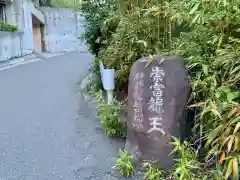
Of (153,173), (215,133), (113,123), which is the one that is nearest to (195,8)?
(215,133)

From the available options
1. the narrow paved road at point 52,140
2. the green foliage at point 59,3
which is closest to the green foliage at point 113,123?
the narrow paved road at point 52,140

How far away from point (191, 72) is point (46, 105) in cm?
377

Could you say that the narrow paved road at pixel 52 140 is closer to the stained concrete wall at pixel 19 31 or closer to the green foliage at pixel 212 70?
the green foliage at pixel 212 70

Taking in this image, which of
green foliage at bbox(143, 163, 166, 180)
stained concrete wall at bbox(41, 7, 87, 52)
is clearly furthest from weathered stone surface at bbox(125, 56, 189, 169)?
stained concrete wall at bbox(41, 7, 87, 52)

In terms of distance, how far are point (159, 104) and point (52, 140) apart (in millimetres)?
1863

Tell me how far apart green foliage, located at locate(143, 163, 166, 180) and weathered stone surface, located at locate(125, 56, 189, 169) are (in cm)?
6

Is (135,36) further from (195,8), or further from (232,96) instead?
(232,96)

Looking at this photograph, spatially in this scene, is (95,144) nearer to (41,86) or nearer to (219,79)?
(219,79)

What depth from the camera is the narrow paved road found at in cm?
296

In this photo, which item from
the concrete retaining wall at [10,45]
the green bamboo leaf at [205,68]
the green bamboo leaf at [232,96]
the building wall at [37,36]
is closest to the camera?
the green bamboo leaf at [232,96]

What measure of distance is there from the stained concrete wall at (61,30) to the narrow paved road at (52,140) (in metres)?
17.2

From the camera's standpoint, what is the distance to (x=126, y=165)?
276cm

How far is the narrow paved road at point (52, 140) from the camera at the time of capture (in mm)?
2955

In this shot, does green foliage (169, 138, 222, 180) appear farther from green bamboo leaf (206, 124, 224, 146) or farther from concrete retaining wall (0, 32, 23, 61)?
concrete retaining wall (0, 32, 23, 61)
